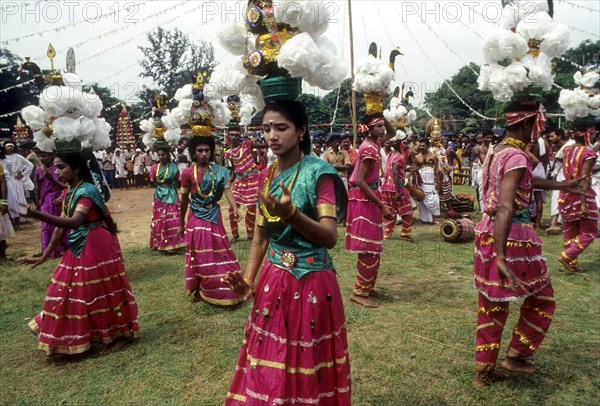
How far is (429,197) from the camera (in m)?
11.3

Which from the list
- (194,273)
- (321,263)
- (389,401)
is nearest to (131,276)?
(194,273)

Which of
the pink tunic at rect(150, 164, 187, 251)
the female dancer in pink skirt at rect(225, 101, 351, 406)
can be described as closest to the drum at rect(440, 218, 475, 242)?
the pink tunic at rect(150, 164, 187, 251)

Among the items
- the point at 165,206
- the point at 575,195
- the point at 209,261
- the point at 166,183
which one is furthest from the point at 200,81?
the point at 575,195

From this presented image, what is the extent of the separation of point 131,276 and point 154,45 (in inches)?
1408

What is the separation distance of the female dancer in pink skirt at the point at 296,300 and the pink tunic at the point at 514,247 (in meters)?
1.54

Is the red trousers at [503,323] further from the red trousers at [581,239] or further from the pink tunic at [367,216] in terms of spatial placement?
the red trousers at [581,239]

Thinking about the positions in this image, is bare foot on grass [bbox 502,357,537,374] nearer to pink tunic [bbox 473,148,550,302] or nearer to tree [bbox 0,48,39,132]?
pink tunic [bbox 473,148,550,302]

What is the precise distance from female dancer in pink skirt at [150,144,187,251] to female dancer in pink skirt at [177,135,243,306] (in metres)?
2.91

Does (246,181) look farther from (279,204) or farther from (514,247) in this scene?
(279,204)

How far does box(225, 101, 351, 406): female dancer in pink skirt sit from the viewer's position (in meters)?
2.39

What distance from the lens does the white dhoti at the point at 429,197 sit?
442 inches

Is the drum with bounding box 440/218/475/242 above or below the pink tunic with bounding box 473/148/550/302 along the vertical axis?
below

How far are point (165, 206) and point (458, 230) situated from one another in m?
5.85

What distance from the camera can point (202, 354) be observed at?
14.3 ft
